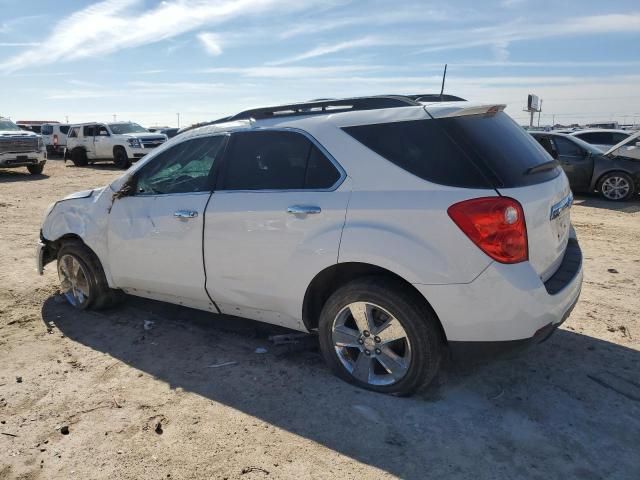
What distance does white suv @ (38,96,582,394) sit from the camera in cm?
288

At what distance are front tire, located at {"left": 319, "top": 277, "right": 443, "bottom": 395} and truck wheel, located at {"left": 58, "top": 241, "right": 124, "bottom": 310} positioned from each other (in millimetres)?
2320

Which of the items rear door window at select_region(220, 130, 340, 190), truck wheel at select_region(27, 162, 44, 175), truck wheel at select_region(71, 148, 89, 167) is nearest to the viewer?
rear door window at select_region(220, 130, 340, 190)

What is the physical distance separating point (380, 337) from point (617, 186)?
1004 centimetres

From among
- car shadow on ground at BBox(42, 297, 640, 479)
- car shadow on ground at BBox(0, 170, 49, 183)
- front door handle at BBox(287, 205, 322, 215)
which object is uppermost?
front door handle at BBox(287, 205, 322, 215)

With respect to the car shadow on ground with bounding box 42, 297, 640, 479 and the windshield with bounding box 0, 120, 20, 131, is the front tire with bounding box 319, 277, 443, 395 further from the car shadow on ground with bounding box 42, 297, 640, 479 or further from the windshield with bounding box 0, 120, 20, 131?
the windshield with bounding box 0, 120, 20, 131

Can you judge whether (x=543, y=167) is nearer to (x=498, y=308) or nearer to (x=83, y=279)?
(x=498, y=308)

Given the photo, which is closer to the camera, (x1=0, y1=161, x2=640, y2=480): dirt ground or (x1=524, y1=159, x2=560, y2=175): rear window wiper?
(x1=0, y1=161, x2=640, y2=480): dirt ground

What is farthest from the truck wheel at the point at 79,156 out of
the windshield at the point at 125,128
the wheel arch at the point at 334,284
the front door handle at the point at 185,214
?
the wheel arch at the point at 334,284

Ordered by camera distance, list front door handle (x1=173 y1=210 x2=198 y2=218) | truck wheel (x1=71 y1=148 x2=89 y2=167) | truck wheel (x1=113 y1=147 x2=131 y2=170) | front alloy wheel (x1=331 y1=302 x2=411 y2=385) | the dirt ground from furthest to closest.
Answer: truck wheel (x1=71 y1=148 x2=89 y2=167)
truck wheel (x1=113 y1=147 x2=131 y2=170)
front door handle (x1=173 y1=210 x2=198 y2=218)
front alloy wheel (x1=331 y1=302 x2=411 y2=385)
the dirt ground

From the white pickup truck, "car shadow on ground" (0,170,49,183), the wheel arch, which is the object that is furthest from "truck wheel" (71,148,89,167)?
the wheel arch

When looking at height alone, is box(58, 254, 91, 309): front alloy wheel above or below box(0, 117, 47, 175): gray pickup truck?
below

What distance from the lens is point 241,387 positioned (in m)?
3.50

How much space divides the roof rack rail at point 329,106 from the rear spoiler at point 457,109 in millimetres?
221

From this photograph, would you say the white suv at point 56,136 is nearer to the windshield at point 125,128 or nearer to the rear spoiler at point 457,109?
the windshield at point 125,128
